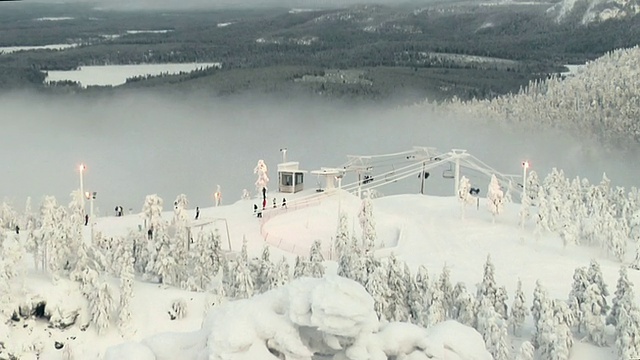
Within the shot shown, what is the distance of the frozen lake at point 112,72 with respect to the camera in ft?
124

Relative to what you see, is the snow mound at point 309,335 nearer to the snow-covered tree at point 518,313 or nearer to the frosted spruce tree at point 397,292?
the frosted spruce tree at point 397,292

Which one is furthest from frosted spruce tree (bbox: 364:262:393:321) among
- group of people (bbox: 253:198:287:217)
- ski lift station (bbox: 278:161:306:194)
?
ski lift station (bbox: 278:161:306:194)

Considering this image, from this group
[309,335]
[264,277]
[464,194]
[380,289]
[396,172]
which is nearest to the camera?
[309,335]

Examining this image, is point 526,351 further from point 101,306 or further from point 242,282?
point 101,306

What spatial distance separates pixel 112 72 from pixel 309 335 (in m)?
33.2

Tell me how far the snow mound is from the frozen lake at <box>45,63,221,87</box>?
32.1m

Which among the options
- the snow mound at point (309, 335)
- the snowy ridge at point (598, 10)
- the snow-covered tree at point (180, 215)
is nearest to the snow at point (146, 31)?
the snowy ridge at point (598, 10)

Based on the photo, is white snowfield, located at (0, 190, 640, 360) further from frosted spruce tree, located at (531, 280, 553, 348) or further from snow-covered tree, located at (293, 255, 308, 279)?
snow-covered tree, located at (293, 255, 308, 279)

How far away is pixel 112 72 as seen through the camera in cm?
3788

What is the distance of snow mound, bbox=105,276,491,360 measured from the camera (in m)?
5.76

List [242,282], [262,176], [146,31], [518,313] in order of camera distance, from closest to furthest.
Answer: [518,313] → [242,282] → [262,176] → [146,31]

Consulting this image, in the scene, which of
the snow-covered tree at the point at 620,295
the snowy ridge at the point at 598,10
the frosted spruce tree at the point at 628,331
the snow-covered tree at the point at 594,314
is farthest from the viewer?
the snowy ridge at the point at 598,10

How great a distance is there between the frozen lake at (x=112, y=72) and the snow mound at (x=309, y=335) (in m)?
32.1

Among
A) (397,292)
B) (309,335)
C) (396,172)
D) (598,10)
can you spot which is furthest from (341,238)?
(598,10)
